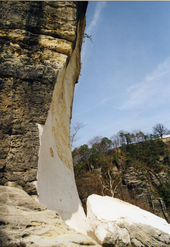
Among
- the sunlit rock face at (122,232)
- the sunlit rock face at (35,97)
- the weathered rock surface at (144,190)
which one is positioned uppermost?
the sunlit rock face at (35,97)

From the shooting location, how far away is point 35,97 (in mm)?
2859

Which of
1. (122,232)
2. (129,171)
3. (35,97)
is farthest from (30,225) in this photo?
(129,171)

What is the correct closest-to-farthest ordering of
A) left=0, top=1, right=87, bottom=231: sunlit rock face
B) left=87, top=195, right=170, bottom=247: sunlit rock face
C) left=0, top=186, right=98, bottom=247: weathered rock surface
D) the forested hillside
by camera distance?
1. left=0, top=186, right=98, bottom=247: weathered rock surface
2. left=87, top=195, right=170, bottom=247: sunlit rock face
3. left=0, top=1, right=87, bottom=231: sunlit rock face
4. the forested hillside

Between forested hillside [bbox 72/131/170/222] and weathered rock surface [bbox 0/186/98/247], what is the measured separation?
13.4 meters

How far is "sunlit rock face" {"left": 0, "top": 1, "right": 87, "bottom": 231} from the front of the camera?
248 cm

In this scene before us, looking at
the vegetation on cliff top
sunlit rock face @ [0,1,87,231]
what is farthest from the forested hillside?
sunlit rock face @ [0,1,87,231]

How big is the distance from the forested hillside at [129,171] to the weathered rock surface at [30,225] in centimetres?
1341


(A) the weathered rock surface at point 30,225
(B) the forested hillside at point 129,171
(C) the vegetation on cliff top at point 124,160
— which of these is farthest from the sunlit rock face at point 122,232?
(C) the vegetation on cliff top at point 124,160

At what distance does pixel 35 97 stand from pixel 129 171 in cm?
2338

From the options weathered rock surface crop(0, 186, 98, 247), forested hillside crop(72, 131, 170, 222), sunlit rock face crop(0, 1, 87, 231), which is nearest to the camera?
weathered rock surface crop(0, 186, 98, 247)

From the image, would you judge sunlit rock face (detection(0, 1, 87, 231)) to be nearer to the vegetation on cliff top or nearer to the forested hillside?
the forested hillside

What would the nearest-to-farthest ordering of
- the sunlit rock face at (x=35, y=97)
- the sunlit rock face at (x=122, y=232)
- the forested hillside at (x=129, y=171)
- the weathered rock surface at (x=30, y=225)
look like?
the weathered rock surface at (x=30, y=225)
the sunlit rock face at (x=122, y=232)
the sunlit rock face at (x=35, y=97)
the forested hillside at (x=129, y=171)

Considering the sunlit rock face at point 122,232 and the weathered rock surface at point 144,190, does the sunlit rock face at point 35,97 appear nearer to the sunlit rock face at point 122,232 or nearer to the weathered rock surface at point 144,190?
the sunlit rock face at point 122,232

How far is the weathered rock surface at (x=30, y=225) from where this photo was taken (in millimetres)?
1290
